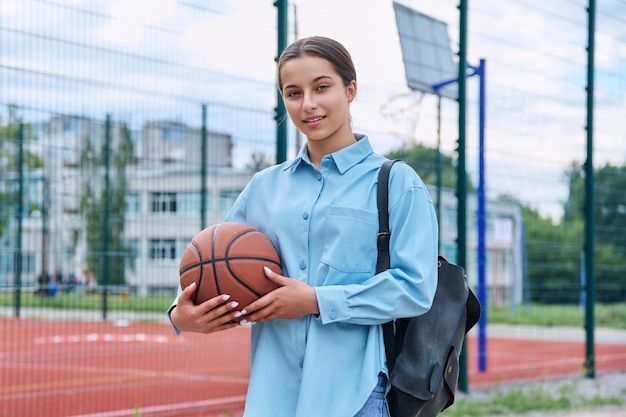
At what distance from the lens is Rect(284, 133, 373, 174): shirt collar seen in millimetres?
1980

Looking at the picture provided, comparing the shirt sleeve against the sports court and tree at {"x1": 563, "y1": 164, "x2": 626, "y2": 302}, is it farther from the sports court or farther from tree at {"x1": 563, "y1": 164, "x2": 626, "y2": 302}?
tree at {"x1": 563, "y1": 164, "x2": 626, "y2": 302}

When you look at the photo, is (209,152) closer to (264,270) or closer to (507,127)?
(507,127)

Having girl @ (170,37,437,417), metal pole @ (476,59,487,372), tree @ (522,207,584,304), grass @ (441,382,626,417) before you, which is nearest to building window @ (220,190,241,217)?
grass @ (441,382,626,417)

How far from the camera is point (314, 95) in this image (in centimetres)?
193

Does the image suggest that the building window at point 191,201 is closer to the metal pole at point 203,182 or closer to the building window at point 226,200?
the metal pole at point 203,182

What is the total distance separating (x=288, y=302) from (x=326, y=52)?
0.61m

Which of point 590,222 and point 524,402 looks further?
point 590,222

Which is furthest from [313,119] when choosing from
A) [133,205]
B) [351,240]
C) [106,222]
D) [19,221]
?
[19,221]

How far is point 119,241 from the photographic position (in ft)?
26.9

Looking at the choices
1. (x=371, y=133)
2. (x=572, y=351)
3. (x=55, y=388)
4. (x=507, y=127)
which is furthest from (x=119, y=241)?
(x=572, y=351)

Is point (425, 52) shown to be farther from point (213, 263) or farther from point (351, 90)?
point (213, 263)

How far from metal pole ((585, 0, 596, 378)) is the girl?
20.5 ft

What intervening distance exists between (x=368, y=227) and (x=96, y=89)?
3685mm

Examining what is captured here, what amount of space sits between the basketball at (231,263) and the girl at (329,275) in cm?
4
